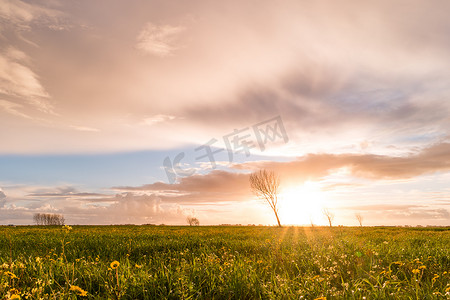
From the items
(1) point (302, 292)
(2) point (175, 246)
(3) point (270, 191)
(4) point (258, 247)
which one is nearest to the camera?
(1) point (302, 292)

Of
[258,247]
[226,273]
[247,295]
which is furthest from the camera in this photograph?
[258,247]

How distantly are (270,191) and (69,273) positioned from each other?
149 ft

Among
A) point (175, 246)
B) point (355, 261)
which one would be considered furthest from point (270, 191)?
point (355, 261)

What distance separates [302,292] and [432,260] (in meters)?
5.18

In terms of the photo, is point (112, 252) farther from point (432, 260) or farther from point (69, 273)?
point (432, 260)

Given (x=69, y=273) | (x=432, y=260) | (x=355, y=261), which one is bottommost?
(x=432, y=260)

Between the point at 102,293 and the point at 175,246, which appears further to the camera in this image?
the point at 175,246

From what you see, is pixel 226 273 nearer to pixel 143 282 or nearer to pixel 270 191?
pixel 143 282

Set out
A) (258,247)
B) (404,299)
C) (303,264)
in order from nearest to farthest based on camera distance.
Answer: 1. (404,299)
2. (303,264)
3. (258,247)

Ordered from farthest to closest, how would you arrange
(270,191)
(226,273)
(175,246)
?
(270,191), (175,246), (226,273)

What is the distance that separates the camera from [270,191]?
4916cm

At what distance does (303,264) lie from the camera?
6.28 m

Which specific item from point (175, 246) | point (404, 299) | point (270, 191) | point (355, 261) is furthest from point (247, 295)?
point (270, 191)

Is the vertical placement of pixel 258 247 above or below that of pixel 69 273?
below
